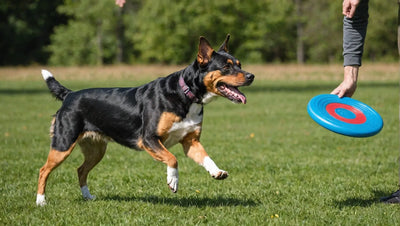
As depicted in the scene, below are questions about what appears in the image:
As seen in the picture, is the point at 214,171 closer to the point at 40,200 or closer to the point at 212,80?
the point at 212,80

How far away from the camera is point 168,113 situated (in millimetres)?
5660

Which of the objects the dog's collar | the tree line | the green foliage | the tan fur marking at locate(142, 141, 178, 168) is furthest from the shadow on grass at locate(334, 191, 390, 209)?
the green foliage

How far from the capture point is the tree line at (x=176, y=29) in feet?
201

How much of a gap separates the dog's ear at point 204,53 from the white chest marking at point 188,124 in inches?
20.2

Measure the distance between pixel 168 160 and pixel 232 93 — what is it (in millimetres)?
1047

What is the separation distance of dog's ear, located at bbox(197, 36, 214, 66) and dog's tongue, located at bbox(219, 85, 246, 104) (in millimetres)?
355

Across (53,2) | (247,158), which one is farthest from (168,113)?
(53,2)

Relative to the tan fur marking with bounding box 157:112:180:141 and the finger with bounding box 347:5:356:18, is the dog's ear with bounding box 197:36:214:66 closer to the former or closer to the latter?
the tan fur marking with bounding box 157:112:180:141

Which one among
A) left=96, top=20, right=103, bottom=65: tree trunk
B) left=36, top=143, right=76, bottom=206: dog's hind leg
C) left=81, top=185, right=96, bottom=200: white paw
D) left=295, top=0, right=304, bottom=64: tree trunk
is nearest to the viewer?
left=36, top=143, right=76, bottom=206: dog's hind leg

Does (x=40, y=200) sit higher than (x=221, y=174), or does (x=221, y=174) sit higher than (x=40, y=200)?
(x=221, y=174)

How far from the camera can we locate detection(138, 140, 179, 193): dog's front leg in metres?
5.59

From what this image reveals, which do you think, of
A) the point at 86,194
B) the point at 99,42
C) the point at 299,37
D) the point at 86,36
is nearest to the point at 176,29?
the point at 99,42

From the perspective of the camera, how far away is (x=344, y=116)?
5.91 m

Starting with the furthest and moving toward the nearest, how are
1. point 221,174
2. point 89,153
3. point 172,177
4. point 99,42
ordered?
1. point 99,42
2. point 89,153
3. point 172,177
4. point 221,174
